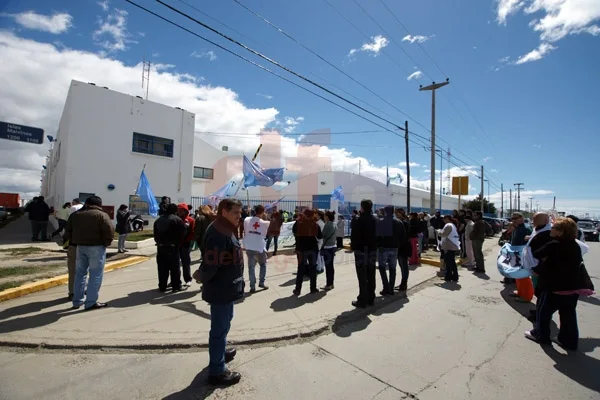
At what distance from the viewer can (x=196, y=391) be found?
2.94 m

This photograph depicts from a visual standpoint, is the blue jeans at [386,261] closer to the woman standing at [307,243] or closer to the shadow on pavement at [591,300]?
the woman standing at [307,243]

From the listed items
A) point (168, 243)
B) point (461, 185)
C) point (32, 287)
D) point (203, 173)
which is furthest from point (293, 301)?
point (461, 185)

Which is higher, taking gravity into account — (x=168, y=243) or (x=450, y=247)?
(x=168, y=243)

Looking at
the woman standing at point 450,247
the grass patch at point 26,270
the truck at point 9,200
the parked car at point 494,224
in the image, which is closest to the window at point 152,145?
the grass patch at point 26,270

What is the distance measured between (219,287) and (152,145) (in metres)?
19.0

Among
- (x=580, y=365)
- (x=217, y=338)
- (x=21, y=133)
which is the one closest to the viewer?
(x=217, y=338)

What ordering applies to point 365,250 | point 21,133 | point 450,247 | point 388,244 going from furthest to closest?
1. point 21,133
2. point 450,247
3. point 388,244
4. point 365,250

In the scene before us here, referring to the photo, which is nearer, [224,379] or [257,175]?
[224,379]

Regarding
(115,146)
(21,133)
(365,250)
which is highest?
(115,146)

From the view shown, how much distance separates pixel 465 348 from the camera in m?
4.09

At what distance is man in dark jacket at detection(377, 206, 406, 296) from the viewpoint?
6.49m

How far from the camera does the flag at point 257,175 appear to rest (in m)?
15.9

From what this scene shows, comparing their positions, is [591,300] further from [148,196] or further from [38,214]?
[38,214]

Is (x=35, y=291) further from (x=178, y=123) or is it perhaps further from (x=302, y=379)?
(x=178, y=123)
